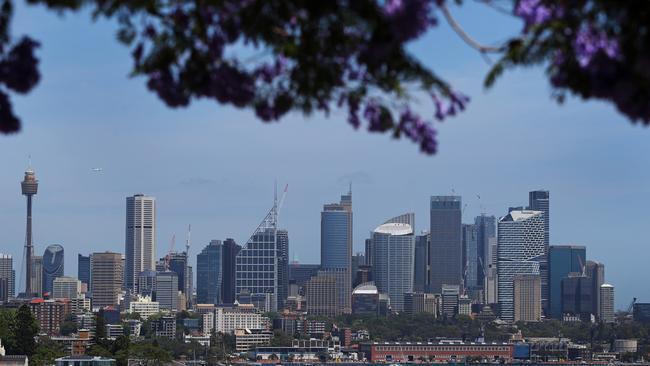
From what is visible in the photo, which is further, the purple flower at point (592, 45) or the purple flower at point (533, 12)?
the purple flower at point (533, 12)

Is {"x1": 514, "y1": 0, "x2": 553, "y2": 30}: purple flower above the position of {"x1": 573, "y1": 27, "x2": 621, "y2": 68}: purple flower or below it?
above

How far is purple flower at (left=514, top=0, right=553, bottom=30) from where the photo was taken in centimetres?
1127

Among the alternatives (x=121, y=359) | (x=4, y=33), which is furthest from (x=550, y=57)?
(x=121, y=359)

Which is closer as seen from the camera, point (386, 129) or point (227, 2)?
point (227, 2)

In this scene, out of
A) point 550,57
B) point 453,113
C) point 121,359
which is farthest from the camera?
point 121,359

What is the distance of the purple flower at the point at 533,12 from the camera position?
11.3 m

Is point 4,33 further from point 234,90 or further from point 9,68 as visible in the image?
point 234,90

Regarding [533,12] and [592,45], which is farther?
[533,12]

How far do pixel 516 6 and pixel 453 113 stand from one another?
1.01 meters

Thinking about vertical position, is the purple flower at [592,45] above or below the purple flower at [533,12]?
below

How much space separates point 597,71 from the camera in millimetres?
10781

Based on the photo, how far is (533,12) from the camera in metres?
11.3

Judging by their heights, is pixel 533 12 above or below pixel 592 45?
above

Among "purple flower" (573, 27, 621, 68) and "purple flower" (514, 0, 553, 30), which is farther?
"purple flower" (514, 0, 553, 30)
